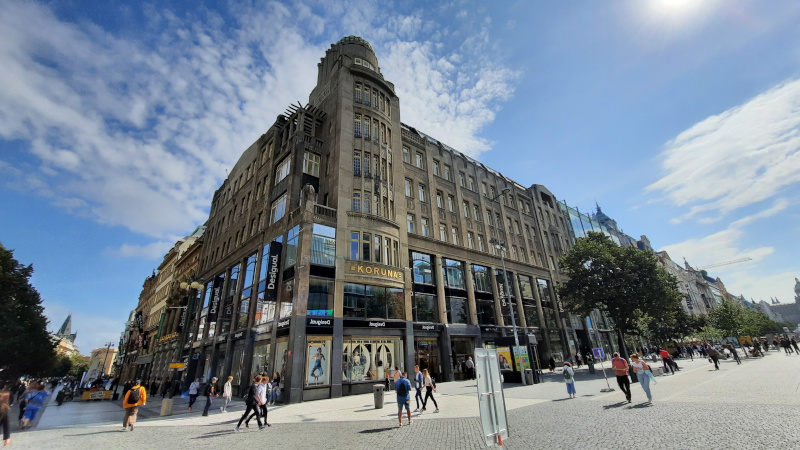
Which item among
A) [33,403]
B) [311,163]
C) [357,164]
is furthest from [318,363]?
[311,163]

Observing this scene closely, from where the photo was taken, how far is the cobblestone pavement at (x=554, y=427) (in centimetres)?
754

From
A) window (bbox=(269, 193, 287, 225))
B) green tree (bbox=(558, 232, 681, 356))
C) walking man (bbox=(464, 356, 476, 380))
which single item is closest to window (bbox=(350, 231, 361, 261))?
window (bbox=(269, 193, 287, 225))

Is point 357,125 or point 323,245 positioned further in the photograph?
point 357,125

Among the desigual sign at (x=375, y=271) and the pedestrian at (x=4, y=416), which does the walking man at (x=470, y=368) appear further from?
the pedestrian at (x=4, y=416)

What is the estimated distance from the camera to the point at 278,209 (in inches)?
1176

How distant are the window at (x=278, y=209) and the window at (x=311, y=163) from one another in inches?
121

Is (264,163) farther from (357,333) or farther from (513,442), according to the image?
(513,442)

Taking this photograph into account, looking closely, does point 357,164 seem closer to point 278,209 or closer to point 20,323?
point 278,209

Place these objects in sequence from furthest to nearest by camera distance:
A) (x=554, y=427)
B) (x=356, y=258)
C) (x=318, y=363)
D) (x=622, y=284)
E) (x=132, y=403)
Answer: (x=622, y=284), (x=356, y=258), (x=318, y=363), (x=132, y=403), (x=554, y=427)

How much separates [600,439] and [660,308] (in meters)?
30.9

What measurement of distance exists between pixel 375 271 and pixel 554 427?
17.2m

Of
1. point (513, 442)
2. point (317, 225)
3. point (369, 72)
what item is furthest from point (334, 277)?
point (369, 72)

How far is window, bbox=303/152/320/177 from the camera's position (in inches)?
1166

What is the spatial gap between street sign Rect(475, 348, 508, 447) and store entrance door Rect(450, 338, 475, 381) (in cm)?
2417
